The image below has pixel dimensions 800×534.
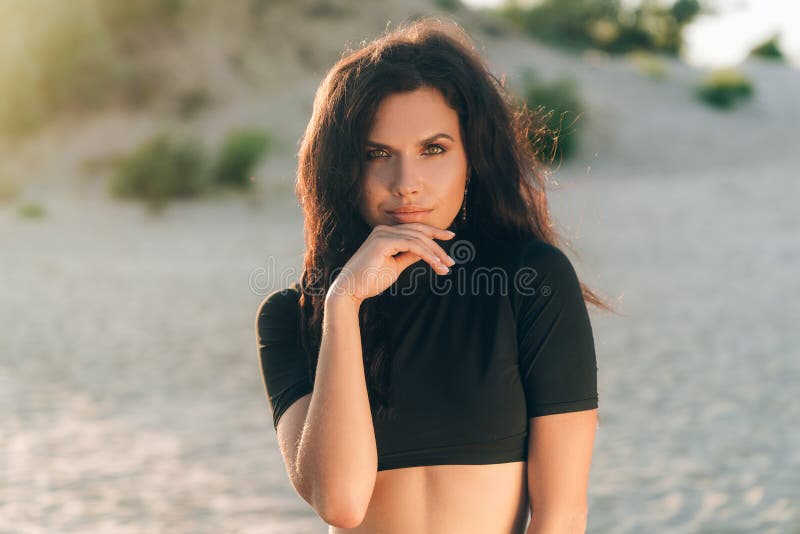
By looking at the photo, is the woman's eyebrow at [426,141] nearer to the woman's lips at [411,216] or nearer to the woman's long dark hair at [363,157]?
the woman's long dark hair at [363,157]

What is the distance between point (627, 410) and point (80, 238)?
10.7 metres

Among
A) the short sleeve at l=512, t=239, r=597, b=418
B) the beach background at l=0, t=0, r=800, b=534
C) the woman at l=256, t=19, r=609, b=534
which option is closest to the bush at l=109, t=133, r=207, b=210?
the beach background at l=0, t=0, r=800, b=534

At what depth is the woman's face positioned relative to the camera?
180 centimetres

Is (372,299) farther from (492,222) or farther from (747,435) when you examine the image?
(747,435)

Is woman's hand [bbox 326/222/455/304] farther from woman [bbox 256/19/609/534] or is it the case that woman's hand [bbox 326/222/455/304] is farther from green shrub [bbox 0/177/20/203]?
green shrub [bbox 0/177/20/203]

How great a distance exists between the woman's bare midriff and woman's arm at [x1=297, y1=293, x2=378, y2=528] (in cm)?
7

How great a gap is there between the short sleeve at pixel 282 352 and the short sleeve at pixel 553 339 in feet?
1.60

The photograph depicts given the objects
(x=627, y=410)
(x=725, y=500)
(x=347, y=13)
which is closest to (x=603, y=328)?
(x=627, y=410)

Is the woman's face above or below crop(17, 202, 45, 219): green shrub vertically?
below

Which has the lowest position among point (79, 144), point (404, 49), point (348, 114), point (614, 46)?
point (348, 114)

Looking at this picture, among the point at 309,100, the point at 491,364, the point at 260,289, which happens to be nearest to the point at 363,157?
the point at 491,364

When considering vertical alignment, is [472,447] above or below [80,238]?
below

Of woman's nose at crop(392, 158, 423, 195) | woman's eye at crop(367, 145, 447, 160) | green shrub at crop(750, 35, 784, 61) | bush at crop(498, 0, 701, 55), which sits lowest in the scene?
woman's nose at crop(392, 158, 423, 195)

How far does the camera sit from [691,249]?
40.9 feet
